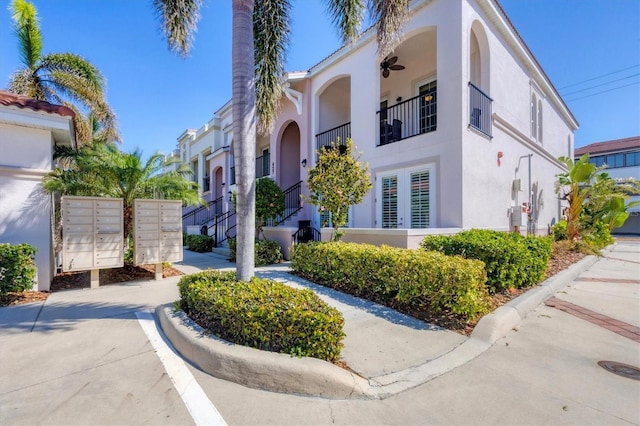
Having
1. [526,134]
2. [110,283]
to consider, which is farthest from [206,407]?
[526,134]

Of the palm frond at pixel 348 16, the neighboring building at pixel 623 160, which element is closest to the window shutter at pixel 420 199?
the palm frond at pixel 348 16

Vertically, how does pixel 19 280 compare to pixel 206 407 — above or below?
above

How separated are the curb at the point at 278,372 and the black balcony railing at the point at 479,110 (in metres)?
7.97

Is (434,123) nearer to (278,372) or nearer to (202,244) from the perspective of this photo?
(278,372)

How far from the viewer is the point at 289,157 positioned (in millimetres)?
15211

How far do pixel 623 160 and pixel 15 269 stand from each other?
44.2 metres

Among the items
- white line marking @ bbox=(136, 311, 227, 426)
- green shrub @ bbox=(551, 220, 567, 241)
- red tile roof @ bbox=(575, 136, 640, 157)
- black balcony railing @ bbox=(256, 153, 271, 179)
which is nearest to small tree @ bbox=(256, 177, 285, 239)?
white line marking @ bbox=(136, 311, 227, 426)

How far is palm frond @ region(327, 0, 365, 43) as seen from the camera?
645cm

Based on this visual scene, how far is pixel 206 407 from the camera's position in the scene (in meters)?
2.65

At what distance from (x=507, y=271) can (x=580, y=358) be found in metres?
2.25

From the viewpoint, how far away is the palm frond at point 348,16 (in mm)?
6449

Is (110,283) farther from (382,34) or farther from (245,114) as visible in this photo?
(382,34)

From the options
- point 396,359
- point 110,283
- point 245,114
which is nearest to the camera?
point 396,359

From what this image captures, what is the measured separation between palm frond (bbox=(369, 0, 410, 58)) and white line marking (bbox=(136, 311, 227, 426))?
6.61 metres
